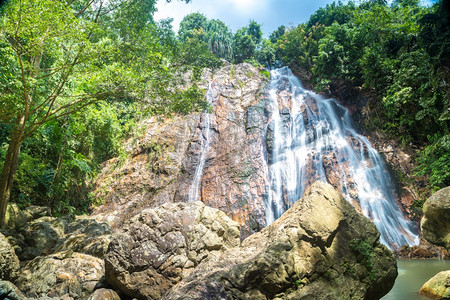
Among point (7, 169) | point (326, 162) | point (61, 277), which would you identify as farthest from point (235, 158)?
point (61, 277)

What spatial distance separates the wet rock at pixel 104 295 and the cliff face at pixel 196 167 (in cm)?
726

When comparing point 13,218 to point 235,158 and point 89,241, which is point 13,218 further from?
point 235,158

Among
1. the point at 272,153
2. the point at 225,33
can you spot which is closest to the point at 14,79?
the point at 272,153

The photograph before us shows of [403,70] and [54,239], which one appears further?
[403,70]

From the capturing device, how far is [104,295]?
14.3 ft

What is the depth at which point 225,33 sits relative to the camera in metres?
30.5

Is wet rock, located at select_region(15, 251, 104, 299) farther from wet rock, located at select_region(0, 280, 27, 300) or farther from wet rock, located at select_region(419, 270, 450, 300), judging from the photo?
wet rock, located at select_region(419, 270, 450, 300)

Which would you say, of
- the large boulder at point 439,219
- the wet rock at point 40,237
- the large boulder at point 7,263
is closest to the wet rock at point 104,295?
the large boulder at point 7,263

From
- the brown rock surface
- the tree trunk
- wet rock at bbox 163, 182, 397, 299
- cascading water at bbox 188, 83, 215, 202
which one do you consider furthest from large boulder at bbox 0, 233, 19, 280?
cascading water at bbox 188, 83, 215, 202

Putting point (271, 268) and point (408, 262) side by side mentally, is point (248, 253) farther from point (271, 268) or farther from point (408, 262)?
point (408, 262)

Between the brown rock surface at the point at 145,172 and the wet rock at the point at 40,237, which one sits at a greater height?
the brown rock surface at the point at 145,172

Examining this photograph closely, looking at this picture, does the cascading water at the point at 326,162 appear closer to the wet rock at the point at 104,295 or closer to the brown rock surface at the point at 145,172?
the brown rock surface at the point at 145,172

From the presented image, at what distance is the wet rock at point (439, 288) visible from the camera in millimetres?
4541

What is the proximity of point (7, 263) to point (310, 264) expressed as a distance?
17.2ft
